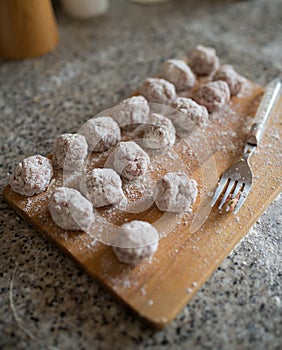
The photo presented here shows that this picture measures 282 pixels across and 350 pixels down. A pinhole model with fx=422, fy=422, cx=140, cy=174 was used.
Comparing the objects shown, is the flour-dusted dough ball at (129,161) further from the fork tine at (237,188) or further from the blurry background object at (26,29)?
the blurry background object at (26,29)

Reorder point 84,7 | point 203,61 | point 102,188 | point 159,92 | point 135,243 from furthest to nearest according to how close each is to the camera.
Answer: point 84,7 → point 203,61 → point 159,92 → point 102,188 → point 135,243

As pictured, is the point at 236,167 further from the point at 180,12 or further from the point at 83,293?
the point at 180,12

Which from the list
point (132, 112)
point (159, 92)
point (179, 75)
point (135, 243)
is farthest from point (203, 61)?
point (135, 243)

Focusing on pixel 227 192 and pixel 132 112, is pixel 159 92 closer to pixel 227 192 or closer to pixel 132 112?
pixel 132 112

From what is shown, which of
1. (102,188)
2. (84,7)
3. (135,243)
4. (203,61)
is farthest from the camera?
(84,7)

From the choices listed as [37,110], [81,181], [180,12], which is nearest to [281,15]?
[180,12]

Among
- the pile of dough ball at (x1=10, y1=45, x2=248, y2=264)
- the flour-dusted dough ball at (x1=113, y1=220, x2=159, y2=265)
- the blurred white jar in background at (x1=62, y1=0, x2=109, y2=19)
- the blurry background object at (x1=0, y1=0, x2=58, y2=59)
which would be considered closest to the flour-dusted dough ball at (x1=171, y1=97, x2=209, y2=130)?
A: the pile of dough ball at (x1=10, y1=45, x2=248, y2=264)

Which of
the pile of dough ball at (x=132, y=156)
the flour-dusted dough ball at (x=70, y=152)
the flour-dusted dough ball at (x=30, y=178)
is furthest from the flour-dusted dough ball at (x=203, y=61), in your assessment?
the flour-dusted dough ball at (x=30, y=178)
